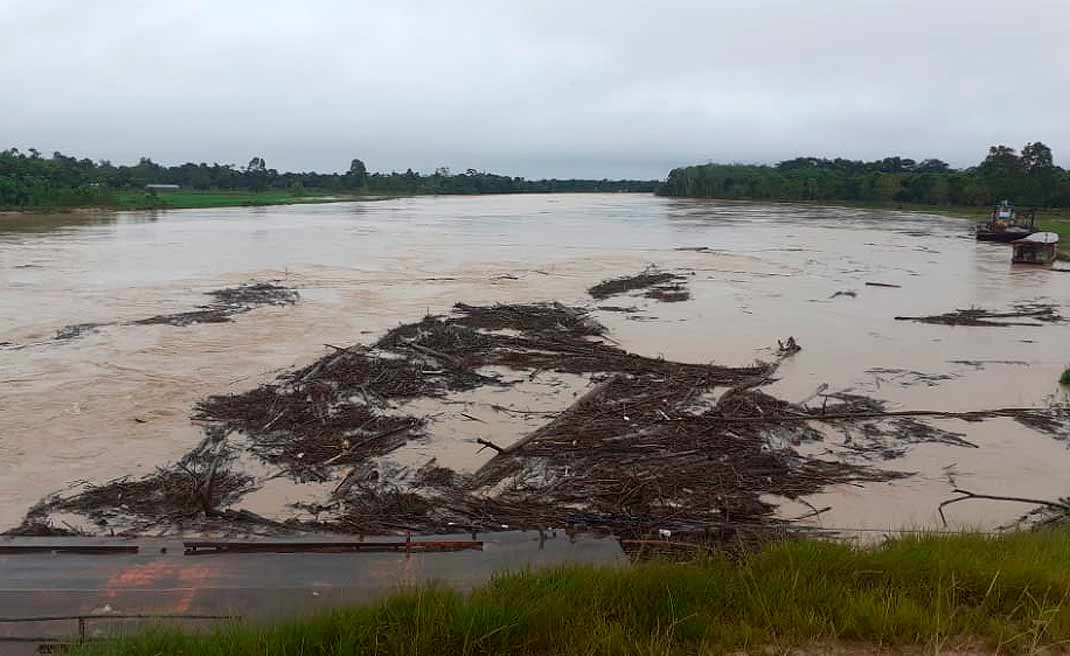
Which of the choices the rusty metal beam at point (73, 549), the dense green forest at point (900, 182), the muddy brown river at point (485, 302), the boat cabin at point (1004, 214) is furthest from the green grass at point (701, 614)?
the dense green forest at point (900, 182)

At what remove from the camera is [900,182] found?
71812 mm

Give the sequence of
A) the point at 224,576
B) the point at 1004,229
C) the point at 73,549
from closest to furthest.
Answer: the point at 224,576
the point at 73,549
the point at 1004,229

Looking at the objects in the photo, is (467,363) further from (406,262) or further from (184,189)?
(184,189)

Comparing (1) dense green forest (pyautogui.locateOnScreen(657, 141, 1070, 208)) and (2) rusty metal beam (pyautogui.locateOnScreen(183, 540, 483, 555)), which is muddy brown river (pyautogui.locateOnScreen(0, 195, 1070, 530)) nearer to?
(2) rusty metal beam (pyautogui.locateOnScreen(183, 540, 483, 555))

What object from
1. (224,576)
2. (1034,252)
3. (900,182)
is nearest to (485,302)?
(224,576)

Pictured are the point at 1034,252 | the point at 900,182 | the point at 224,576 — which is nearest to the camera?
the point at 224,576

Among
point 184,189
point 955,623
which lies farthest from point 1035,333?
point 184,189

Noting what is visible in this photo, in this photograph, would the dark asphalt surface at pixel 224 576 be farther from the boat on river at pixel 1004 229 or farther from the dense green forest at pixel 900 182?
the dense green forest at pixel 900 182

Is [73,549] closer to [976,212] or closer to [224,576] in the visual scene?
[224,576]

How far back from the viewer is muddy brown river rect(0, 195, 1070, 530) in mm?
6996

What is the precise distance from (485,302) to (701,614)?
13.5 metres

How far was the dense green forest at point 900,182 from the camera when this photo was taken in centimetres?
5553

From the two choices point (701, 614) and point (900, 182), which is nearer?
point (701, 614)

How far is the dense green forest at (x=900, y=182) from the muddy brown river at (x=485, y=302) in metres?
29.4
